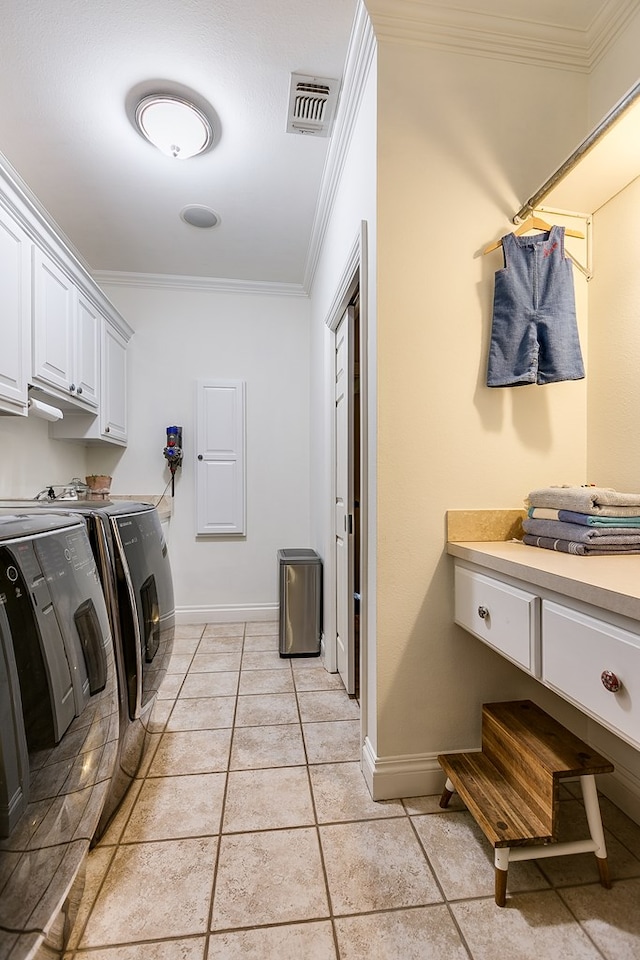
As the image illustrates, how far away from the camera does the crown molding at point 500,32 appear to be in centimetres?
150

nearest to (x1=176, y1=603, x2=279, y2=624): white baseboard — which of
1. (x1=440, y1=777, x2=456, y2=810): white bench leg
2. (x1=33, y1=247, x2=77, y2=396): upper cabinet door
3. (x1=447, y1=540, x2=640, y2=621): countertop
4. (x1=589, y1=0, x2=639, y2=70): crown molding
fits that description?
(x1=33, y1=247, x2=77, y2=396): upper cabinet door

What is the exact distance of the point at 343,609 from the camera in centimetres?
246

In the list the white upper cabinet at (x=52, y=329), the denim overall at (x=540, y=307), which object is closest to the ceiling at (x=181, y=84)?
the white upper cabinet at (x=52, y=329)

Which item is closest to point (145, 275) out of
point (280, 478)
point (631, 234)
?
point (280, 478)

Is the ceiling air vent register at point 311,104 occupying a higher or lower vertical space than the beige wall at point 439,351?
higher

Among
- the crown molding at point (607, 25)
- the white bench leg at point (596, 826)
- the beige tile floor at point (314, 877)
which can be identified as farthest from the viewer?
the crown molding at point (607, 25)

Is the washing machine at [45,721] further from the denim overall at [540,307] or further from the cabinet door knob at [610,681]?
the denim overall at [540,307]

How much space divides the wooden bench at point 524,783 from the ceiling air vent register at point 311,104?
2447 millimetres

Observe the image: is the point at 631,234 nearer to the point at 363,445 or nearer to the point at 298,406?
the point at 363,445

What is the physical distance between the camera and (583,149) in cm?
129

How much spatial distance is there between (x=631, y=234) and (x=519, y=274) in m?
0.40

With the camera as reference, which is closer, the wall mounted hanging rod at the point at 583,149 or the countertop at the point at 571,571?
the countertop at the point at 571,571

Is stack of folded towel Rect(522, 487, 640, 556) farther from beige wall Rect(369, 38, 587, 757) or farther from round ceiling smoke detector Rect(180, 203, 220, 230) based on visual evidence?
round ceiling smoke detector Rect(180, 203, 220, 230)

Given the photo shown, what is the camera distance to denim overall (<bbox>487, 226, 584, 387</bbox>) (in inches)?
59.9
